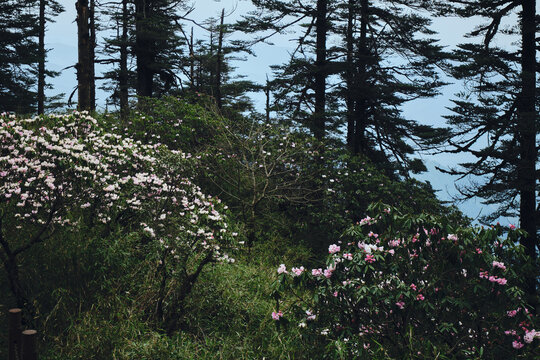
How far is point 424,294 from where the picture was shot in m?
3.81

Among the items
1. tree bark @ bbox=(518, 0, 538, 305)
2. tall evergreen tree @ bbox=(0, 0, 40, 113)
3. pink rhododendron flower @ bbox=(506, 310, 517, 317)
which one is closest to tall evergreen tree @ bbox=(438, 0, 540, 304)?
tree bark @ bbox=(518, 0, 538, 305)

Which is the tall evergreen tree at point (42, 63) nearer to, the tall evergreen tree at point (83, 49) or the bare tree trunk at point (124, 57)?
the bare tree trunk at point (124, 57)

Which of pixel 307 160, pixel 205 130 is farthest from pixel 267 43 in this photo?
pixel 307 160

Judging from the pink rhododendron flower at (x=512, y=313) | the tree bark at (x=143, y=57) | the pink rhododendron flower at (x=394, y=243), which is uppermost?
the tree bark at (x=143, y=57)

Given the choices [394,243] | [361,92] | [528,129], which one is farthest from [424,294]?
[361,92]

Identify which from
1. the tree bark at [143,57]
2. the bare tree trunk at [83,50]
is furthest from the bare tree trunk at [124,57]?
the bare tree trunk at [83,50]

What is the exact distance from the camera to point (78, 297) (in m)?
4.82

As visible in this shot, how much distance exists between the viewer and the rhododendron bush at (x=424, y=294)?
3.70 m

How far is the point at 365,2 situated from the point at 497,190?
7.60 meters

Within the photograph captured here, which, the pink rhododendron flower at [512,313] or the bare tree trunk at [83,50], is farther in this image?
the bare tree trunk at [83,50]

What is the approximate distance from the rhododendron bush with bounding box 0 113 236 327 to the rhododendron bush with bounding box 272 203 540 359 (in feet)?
5.44

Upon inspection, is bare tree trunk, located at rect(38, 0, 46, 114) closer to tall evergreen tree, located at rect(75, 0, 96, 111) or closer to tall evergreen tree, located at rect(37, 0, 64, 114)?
tall evergreen tree, located at rect(37, 0, 64, 114)

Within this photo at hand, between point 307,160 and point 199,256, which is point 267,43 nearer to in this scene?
point 307,160

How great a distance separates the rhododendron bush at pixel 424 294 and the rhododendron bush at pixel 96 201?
65.2 inches
